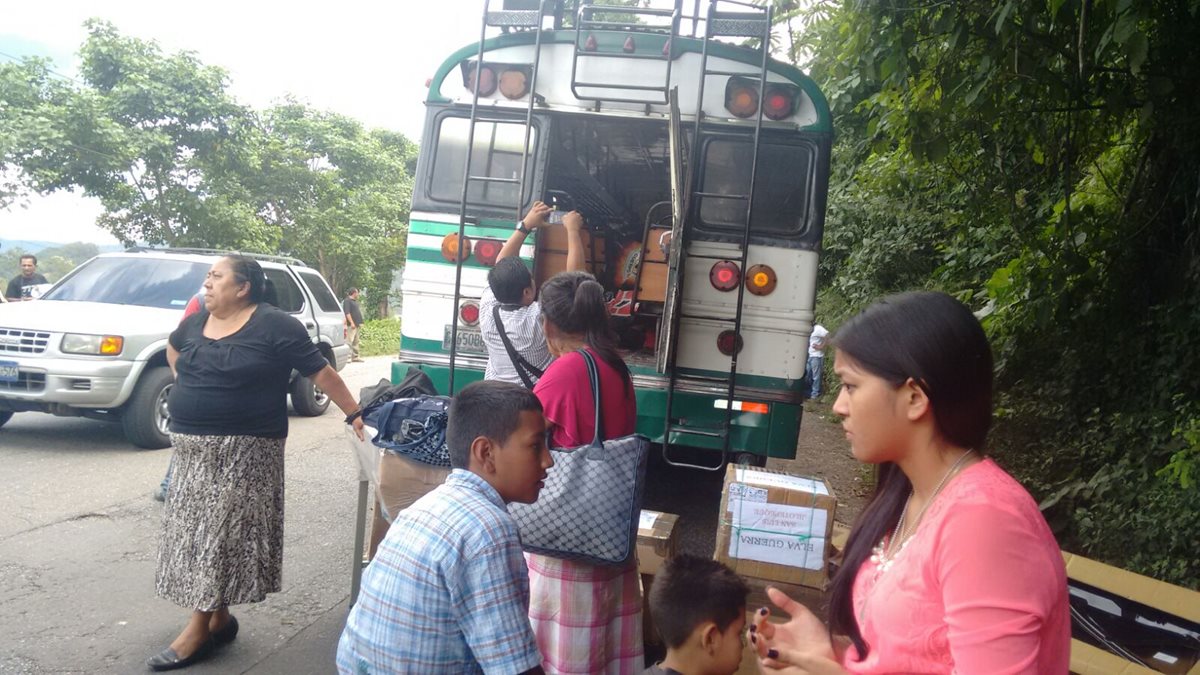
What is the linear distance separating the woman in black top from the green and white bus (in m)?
1.44

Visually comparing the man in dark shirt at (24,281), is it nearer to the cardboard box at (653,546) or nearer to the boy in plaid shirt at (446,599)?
the cardboard box at (653,546)

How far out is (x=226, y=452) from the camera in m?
3.71

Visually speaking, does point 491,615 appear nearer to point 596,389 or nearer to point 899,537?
point 899,537

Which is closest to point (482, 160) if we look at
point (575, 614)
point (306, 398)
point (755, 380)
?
point (755, 380)

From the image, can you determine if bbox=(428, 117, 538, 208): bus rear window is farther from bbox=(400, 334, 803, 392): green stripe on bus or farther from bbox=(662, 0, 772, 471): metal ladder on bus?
bbox=(400, 334, 803, 392): green stripe on bus

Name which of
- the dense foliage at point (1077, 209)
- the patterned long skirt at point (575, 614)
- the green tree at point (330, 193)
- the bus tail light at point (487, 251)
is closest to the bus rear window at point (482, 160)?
the bus tail light at point (487, 251)

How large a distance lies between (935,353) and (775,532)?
290 cm

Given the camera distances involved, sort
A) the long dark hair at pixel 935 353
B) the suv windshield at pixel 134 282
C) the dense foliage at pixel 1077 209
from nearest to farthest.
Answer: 1. the long dark hair at pixel 935 353
2. the dense foliage at pixel 1077 209
3. the suv windshield at pixel 134 282

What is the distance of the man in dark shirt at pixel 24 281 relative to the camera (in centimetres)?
1054

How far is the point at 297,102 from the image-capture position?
22.5m

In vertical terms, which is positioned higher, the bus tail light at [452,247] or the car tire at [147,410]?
the bus tail light at [452,247]

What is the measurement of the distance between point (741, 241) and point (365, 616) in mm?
3946

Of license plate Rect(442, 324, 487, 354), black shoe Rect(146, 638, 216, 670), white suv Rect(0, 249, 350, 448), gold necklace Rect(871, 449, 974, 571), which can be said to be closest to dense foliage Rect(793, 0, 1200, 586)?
gold necklace Rect(871, 449, 974, 571)

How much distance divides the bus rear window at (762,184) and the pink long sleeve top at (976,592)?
4085 mm
